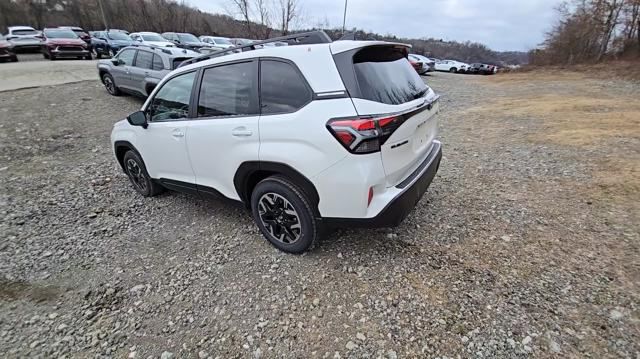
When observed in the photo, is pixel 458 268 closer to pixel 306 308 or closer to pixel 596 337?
pixel 596 337

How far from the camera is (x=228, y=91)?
282 centimetres

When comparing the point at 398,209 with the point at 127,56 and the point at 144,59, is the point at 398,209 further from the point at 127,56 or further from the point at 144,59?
the point at 127,56

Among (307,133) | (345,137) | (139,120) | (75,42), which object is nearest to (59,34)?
(75,42)

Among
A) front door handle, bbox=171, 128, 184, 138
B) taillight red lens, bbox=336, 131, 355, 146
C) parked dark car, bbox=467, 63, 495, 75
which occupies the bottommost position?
front door handle, bbox=171, 128, 184, 138

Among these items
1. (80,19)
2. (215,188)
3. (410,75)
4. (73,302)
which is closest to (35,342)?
(73,302)

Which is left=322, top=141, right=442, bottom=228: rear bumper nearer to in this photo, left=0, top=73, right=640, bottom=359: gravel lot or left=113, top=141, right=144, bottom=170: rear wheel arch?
left=0, top=73, right=640, bottom=359: gravel lot

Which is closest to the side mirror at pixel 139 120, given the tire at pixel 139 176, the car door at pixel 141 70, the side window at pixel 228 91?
the tire at pixel 139 176

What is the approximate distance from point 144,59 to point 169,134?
6349 mm

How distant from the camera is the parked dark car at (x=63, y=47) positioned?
17.3 m

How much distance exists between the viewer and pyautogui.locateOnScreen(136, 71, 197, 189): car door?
3186 millimetres

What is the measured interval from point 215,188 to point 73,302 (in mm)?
1424

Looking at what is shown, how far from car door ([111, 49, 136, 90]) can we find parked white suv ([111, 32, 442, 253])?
22.0ft

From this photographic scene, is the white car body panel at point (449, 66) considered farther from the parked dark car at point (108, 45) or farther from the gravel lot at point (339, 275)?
the gravel lot at point (339, 275)

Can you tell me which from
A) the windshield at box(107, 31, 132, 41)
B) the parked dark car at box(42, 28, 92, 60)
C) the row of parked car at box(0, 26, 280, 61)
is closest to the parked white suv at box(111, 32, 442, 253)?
the row of parked car at box(0, 26, 280, 61)
